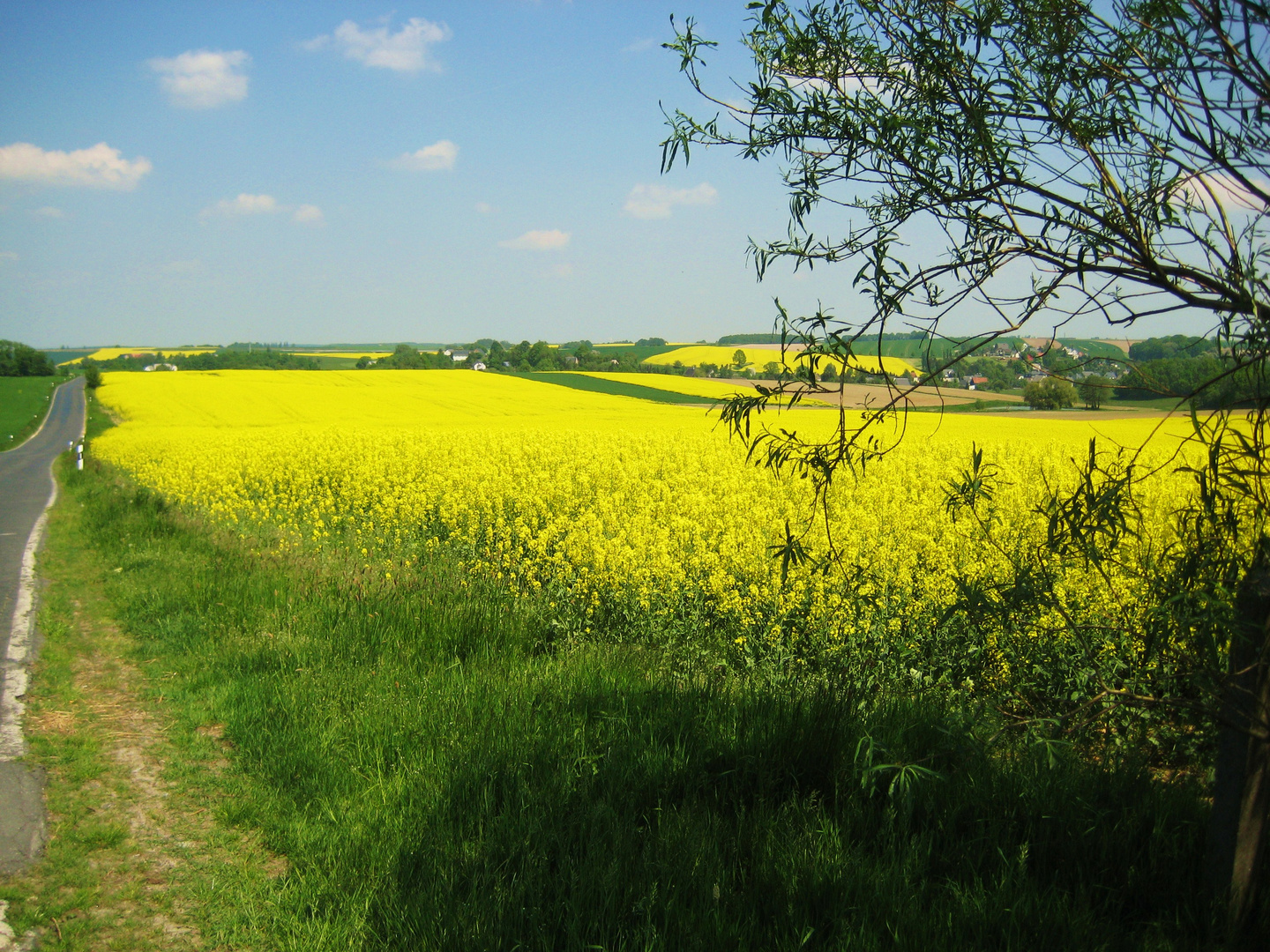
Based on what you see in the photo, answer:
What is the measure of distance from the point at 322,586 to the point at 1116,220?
254 inches

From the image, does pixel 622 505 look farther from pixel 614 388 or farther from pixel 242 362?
pixel 242 362

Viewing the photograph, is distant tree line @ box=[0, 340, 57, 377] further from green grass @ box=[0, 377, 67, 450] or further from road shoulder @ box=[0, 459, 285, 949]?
road shoulder @ box=[0, 459, 285, 949]

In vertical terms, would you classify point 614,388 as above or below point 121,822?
above

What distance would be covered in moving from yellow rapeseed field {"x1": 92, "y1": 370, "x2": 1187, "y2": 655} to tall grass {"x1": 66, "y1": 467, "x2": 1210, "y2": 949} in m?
1.12

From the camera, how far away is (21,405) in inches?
2271

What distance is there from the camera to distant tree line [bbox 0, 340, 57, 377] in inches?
3290

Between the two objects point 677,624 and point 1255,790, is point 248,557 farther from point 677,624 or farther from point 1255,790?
point 1255,790

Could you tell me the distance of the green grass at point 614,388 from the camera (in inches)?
1820

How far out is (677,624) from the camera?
20.9ft

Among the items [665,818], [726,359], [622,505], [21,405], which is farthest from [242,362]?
[665,818]

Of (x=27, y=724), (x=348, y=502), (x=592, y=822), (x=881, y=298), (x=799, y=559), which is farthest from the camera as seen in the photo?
(x=348, y=502)

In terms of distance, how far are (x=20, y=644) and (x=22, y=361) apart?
98.8 m

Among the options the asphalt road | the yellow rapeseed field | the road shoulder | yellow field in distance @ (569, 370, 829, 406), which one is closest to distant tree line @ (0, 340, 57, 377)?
yellow field in distance @ (569, 370, 829, 406)

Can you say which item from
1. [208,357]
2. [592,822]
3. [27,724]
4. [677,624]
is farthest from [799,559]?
[208,357]
